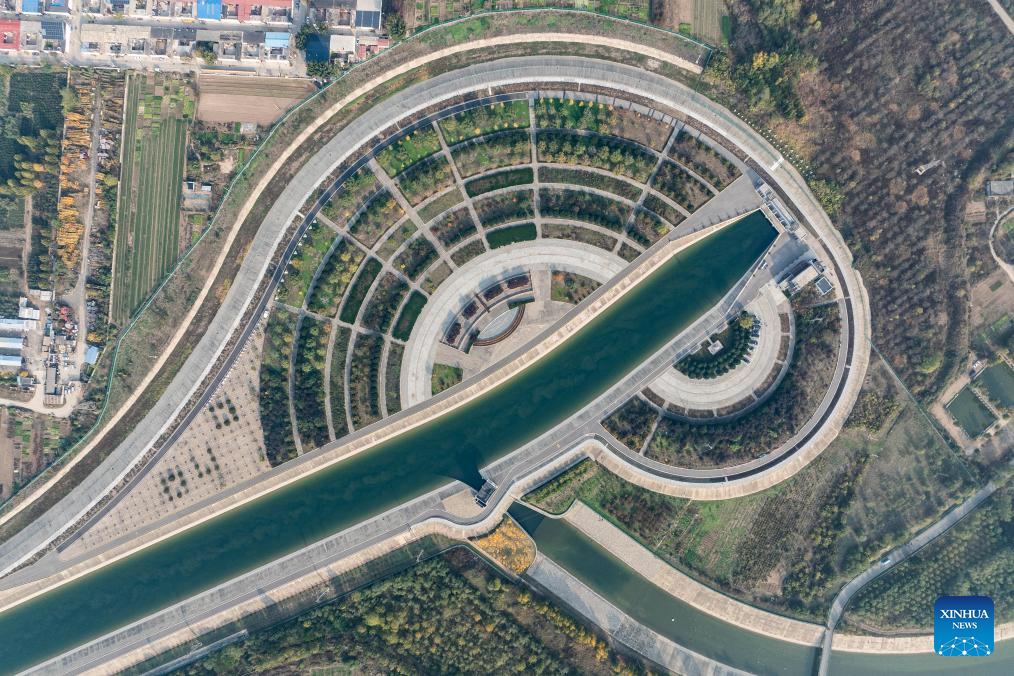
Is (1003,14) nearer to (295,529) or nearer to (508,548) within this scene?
(508,548)

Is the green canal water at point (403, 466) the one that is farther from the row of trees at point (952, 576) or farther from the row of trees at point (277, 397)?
the row of trees at point (952, 576)

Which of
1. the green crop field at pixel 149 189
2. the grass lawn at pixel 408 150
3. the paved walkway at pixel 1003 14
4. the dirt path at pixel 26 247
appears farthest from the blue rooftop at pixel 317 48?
the paved walkway at pixel 1003 14

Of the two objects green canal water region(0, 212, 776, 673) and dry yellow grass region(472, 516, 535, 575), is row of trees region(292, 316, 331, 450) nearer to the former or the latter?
green canal water region(0, 212, 776, 673)

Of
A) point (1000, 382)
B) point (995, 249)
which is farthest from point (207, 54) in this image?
point (1000, 382)

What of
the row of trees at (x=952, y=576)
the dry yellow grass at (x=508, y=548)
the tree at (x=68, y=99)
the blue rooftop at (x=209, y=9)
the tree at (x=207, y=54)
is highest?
the blue rooftop at (x=209, y=9)

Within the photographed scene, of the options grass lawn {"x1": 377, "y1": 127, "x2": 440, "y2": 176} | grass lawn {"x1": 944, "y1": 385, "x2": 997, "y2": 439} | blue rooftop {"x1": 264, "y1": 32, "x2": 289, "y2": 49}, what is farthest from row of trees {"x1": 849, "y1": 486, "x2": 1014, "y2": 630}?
blue rooftop {"x1": 264, "y1": 32, "x2": 289, "y2": 49}

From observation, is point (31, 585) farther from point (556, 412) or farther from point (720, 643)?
point (720, 643)
